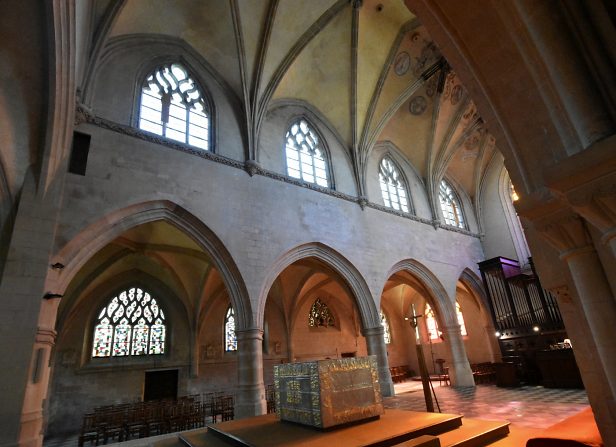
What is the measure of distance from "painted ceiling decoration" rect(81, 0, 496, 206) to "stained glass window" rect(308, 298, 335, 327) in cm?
748

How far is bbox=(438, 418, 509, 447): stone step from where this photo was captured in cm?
348

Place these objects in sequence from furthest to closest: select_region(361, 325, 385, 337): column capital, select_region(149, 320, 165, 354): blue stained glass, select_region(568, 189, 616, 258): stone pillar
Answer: select_region(149, 320, 165, 354): blue stained glass
select_region(361, 325, 385, 337): column capital
select_region(568, 189, 616, 258): stone pillar

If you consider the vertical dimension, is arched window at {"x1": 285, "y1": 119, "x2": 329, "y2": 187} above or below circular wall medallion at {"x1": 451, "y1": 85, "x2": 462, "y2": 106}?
below

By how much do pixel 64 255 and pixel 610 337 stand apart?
7420 mm

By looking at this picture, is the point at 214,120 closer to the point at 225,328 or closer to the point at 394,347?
the point at 225,328

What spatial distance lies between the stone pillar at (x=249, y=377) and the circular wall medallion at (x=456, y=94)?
11.3 metres

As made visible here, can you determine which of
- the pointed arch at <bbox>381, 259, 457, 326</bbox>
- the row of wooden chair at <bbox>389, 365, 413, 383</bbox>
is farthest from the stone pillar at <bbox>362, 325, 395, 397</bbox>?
the row of wooden chair at <bbox>389, 365, 413, 383</bbox>

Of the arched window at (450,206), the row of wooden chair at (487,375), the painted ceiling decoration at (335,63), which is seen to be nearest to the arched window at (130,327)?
the painted ceiling decoration at (335,63)

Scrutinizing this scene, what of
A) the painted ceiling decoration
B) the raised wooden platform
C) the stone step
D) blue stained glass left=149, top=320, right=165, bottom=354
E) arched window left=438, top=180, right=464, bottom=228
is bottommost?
the stone step

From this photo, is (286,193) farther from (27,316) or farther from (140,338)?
(140,338)

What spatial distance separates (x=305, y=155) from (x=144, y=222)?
5.82 metres

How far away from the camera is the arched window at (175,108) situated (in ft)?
28.7

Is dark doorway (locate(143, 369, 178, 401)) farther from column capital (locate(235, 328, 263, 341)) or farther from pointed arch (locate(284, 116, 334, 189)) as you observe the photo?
pointed arch (locate(284, 116, 334, 189))

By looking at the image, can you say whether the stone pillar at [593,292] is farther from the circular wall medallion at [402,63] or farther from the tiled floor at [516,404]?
the circular wall medallion at [402,63]
